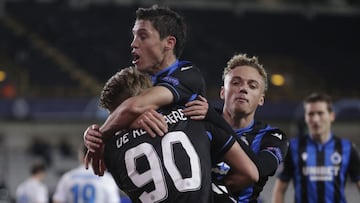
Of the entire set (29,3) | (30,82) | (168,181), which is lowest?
(168,181)

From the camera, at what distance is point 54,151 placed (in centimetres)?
1583

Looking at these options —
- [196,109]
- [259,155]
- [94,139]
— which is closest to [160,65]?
[196,109]

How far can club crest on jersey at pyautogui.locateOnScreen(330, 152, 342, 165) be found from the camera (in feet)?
15.8

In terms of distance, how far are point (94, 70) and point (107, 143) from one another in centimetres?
1625

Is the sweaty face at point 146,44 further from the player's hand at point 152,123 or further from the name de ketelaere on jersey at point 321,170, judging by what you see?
the name de ketelaere on jersey at point 321,170

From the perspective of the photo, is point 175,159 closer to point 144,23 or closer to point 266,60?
point 144,23

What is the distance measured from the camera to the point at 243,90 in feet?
10.1

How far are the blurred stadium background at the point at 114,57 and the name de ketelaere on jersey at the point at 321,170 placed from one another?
8.92 metres

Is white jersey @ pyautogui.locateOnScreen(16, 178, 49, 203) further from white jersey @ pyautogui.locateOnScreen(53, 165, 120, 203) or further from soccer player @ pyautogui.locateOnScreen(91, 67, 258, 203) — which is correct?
soccer player @ pyautogui.locateOnScreen(91, 67, 258, 203)

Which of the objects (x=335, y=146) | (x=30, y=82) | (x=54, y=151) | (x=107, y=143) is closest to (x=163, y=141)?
(x=107, y=143)

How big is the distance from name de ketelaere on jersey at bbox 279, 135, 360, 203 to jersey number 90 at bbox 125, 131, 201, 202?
251cm

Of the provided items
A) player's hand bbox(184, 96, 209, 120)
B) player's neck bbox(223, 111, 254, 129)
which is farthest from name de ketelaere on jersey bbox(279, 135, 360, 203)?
player's hand bbox(184, 96, 209, 120)

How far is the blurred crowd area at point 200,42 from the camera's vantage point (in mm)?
17844

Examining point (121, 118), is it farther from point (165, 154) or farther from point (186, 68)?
point (186, 68)
